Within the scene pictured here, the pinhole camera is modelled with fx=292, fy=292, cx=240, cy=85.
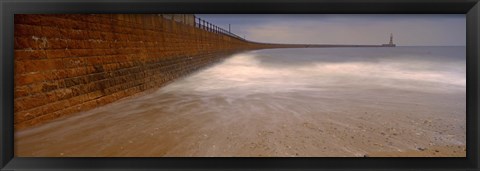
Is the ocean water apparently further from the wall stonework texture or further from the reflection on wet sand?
the wall stonework texture

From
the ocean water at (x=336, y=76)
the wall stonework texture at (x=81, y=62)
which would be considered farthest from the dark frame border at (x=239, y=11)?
the ocean water at (x=336, y=76)

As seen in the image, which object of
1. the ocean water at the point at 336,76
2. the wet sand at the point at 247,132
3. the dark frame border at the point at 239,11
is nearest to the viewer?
the dark frame border at the point at 239,11

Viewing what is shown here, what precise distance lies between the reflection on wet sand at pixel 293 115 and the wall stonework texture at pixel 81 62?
0.18 metres

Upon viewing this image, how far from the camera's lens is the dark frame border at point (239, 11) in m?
2.46

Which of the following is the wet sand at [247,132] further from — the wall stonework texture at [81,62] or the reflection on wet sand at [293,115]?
the wall stonework texture at [81,62]

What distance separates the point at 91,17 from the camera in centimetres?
339

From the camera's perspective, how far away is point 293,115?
3.56 metres

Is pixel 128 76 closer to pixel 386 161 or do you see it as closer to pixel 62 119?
pixel 62 119

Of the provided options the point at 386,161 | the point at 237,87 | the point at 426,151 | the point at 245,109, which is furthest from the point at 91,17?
the point at 426,151

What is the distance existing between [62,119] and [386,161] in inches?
124

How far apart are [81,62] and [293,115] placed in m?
2.51

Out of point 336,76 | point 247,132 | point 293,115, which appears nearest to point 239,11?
point 247,132

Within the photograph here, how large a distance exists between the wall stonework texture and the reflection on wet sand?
0.18 m

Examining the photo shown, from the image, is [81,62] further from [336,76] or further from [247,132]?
[336,76]
